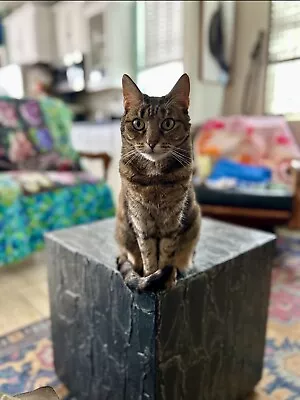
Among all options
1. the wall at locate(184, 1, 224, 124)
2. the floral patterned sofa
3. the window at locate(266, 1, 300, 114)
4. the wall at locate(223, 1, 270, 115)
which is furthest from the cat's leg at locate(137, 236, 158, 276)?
the wall at locate(223, 1, 270, 115)

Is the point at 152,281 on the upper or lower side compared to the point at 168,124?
lower

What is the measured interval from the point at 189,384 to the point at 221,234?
425 mm

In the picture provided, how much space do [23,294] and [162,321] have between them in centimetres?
115

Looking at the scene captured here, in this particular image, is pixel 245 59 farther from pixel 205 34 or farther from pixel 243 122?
pixel 243 122

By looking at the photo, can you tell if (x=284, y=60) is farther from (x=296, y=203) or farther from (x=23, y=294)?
(x=23, y=294)

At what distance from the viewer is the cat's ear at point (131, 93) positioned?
638 millimetres

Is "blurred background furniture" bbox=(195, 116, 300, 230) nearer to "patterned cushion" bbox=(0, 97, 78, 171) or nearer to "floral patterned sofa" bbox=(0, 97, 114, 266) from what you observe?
"floral patterned sofa" bbox=(0, 97, 114, 266)

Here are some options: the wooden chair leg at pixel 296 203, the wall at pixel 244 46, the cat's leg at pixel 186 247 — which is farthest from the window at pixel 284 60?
the cat's leg at pixel 186 247

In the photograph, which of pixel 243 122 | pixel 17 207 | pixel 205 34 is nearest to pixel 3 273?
pixel 17 207

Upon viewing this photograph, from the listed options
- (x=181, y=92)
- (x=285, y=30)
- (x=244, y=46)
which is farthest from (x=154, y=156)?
(x=244, y=46)

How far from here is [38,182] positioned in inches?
70.1

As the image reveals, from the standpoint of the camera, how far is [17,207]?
1658 millimetres

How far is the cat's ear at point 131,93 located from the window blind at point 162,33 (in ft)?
4.63

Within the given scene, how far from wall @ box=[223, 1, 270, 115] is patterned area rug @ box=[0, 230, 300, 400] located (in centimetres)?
168
